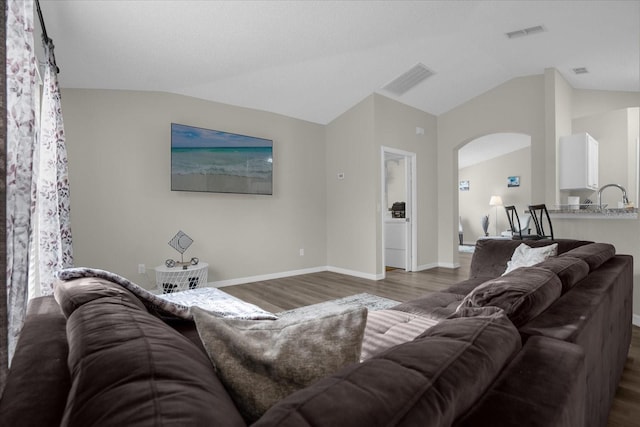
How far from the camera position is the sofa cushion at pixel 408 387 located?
43cm

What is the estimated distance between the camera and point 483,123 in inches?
214

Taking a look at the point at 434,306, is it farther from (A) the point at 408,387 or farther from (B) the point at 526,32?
(B) the point at 526,32

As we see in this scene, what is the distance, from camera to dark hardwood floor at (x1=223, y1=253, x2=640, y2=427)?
3.54 metres

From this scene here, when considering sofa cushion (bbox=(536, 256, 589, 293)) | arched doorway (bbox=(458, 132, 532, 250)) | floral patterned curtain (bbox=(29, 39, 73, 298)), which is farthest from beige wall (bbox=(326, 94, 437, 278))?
floral patterned curtain (bbox=(29, 39, 73, 298))

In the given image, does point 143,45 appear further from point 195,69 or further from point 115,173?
point 115,173

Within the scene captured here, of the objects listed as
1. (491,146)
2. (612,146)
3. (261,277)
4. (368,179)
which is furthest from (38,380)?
(491,146)

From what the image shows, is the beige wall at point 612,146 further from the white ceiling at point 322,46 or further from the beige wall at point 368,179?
the beige wall at point 368,179

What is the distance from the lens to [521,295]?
96 centimetres

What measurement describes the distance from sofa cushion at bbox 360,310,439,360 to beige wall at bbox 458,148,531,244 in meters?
8.53

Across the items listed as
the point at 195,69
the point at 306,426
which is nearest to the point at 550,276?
the point at 306,426

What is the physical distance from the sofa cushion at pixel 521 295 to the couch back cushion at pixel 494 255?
1829 mm

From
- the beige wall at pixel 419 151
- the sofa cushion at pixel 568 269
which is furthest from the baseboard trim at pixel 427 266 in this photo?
the sofa cushion at pixel 568 269

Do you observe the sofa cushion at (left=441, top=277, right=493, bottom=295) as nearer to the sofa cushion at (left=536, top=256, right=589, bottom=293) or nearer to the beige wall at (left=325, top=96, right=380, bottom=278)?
the sofa cushion at (left=536, top=256, right=589, bottom=293)

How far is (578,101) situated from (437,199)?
2685 mm
